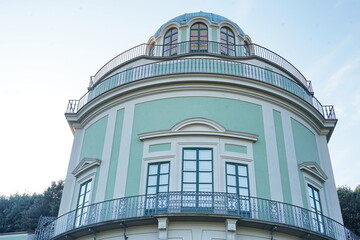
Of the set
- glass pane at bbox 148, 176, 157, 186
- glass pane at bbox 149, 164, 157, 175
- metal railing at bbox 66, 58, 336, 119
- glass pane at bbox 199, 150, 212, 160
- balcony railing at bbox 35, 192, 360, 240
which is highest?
metal railing at bbox 66, 58, 336, 119

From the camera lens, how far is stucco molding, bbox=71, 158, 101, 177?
1586 centimetres

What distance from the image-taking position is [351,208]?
93.5 ft

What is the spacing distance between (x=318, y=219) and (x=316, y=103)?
5836 mm

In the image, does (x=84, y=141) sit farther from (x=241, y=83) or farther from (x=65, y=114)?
(x=241, y=83)

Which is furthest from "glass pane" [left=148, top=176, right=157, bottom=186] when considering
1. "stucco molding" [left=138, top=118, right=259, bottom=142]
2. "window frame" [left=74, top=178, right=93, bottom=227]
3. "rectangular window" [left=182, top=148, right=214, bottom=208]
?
"window frame" [left=74, top=178, right=93, bottom=227]

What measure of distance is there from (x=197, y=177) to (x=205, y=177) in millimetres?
279

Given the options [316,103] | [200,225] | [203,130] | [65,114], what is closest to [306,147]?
[316,103]

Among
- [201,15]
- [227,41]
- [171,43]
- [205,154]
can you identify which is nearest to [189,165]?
[205,154]

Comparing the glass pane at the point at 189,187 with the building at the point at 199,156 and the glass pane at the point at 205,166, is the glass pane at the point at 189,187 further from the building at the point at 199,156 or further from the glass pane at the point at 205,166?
the glass pane at the point at 205,166

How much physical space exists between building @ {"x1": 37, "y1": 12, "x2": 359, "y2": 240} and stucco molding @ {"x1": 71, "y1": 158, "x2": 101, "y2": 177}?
60 millimetres

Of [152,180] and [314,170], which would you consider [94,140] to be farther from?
[314,170]

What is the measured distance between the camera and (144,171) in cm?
1474

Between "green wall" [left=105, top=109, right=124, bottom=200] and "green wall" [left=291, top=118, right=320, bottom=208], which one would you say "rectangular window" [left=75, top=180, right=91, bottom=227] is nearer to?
"green wall" [left=105, top=109, right=124, bottom=200]

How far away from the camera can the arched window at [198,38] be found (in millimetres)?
20125
